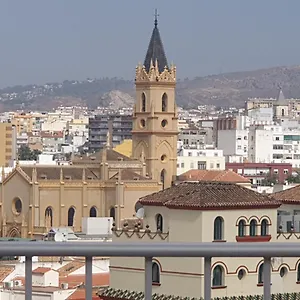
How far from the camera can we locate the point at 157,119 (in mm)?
52562

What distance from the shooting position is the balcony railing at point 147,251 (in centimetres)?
379

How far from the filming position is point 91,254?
12.5 feet

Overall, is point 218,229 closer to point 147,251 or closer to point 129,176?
point 147,251

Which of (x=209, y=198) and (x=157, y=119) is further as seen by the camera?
(x=157, y=119)

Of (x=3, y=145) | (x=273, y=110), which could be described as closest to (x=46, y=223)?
(x=3, y=145)

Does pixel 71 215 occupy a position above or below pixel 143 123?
below

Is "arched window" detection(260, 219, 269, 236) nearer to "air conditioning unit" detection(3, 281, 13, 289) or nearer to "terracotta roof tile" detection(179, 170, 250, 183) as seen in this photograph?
"air conditioning unit" detection(3, 281, 13, 289)

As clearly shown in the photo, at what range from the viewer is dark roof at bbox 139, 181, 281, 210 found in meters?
15.1

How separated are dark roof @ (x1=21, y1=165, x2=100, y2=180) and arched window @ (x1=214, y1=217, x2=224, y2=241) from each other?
31.2 meters

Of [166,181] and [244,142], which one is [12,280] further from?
[244,142]

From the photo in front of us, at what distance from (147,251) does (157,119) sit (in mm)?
48771

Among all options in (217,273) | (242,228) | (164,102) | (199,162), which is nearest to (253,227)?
(242,228)

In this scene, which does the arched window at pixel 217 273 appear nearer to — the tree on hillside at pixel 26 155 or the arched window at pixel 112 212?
the arched window at pixel 112 212

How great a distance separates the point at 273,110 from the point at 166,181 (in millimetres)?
83207
